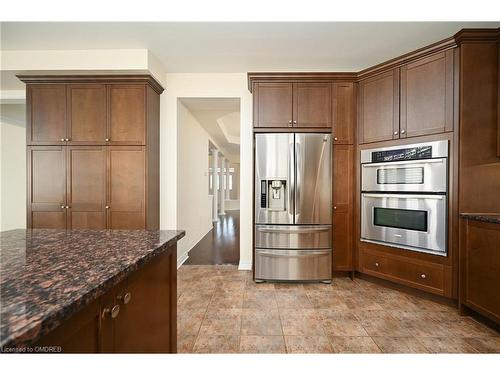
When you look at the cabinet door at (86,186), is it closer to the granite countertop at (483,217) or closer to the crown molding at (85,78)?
the crown molding at (85,78)

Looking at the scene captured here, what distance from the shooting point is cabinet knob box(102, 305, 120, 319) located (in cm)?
77

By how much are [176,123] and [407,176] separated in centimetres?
283

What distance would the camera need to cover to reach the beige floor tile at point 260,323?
74.9 inches

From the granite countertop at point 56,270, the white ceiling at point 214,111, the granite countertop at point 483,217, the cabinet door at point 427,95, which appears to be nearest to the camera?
the granite countertop at point 56,270

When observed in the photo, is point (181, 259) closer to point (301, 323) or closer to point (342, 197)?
point (301, 323)

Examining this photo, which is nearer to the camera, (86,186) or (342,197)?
(86,186)

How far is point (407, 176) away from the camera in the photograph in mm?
2482

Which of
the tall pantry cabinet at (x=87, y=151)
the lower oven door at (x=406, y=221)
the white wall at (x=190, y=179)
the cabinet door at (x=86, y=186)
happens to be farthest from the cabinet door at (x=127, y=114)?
the lower oven door at (x=406, y=221)

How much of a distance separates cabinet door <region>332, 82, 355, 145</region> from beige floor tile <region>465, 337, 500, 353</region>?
208 cm

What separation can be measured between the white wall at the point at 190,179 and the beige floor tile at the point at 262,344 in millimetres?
1952

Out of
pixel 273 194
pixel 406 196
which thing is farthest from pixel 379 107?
pixel 273 194

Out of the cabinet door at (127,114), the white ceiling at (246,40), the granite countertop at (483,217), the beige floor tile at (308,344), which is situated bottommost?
the beige floor tile at (308,344)

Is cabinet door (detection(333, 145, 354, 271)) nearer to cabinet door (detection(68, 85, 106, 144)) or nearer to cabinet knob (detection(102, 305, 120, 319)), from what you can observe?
cabinet knob (detection(102, 305, 120, 319))
